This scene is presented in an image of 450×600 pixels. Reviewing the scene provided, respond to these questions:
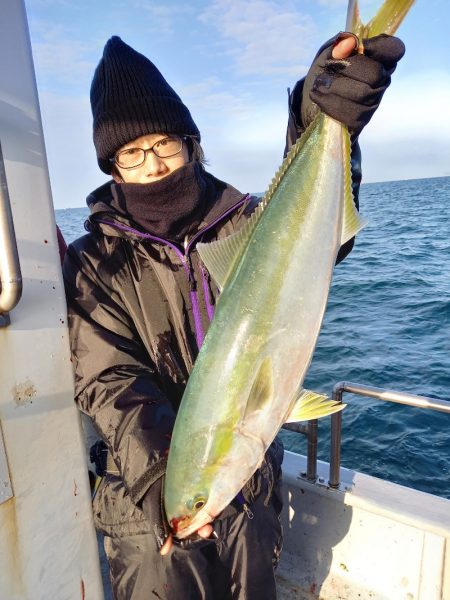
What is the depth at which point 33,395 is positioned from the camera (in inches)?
82.9

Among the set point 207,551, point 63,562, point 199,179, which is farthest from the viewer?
point 199,179

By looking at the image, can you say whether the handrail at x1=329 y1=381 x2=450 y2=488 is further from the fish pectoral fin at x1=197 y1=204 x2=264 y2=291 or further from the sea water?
the fish pectoral fin at x1=197 y1=204 x2=264 y2=291

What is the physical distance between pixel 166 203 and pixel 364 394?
1.82 meters

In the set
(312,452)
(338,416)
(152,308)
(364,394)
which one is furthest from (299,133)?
(312,452)

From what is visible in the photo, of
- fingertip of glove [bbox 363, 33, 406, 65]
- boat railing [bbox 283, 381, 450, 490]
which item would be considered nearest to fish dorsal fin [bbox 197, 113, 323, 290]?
fingertip of glove [bbox 363, 33, 406, 65]

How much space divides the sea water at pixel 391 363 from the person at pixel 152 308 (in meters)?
0.92

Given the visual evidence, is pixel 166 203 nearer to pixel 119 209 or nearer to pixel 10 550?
pixel 119 209

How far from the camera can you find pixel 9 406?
1994mm

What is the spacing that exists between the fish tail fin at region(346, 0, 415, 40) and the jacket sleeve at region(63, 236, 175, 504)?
5.31 feet

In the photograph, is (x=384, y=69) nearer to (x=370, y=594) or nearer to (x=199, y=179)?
(x=199, y=179)

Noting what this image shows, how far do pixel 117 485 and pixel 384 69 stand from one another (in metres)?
2.24

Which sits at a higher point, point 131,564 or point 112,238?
point 112,238

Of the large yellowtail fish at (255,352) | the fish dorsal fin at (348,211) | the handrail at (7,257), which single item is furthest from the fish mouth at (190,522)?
the fish dorsal fin at (348,211)

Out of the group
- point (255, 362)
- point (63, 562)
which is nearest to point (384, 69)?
point (255, 362)
